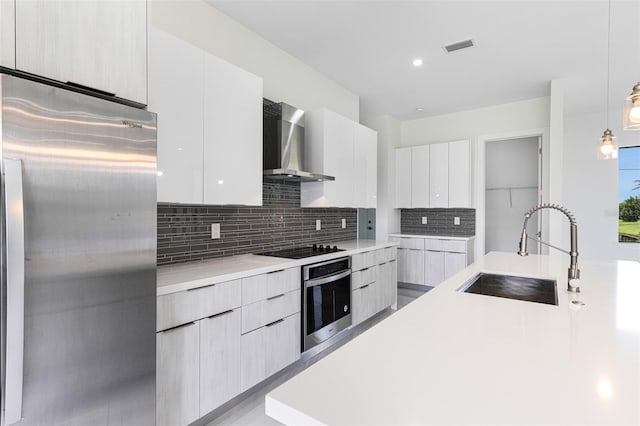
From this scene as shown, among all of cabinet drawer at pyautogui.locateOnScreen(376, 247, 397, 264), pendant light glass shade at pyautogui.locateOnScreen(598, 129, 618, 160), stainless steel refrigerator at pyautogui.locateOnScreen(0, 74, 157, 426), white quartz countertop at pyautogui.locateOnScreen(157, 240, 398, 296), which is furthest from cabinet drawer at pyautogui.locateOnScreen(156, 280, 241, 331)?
pendant light glass shade at pyautogui.locateOnScreen(598, 129, 618, 160)

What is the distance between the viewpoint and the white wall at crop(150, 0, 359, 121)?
232 cm

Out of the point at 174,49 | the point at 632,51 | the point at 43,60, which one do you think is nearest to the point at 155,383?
the point at 43,60

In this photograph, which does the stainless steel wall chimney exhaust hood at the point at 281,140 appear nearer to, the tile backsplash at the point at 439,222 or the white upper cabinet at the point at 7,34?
the white upper cabinet at the point at 7,34

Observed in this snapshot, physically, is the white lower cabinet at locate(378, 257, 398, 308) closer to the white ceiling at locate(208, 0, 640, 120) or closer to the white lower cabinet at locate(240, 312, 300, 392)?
the white lower cabinet at locate(240, 312, 300, 392)

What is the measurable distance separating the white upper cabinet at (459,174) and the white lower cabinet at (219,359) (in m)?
3.99

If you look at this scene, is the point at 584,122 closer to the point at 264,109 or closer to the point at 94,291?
the point at 264,109

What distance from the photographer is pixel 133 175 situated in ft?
4.60

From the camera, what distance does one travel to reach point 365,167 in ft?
12.9

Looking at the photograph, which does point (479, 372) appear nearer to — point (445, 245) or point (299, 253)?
point (299, 253)

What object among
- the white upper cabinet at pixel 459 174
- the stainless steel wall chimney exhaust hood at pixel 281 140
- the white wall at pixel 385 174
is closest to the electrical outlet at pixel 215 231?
the stainless steel wall chimney exhaust hood at pixel 281 140

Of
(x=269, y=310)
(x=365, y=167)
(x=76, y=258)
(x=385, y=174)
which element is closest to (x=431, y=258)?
(x=385, y=174)

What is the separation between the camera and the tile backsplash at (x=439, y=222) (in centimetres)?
510

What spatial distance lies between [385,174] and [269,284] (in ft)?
11.7

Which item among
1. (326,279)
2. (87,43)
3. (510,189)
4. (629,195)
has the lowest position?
(326,279)
